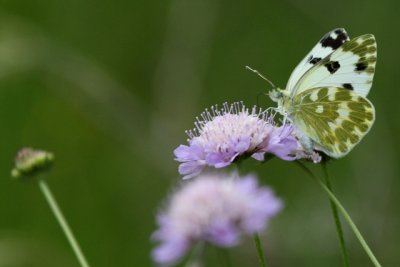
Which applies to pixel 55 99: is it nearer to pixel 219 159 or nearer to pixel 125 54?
pixel 125 54

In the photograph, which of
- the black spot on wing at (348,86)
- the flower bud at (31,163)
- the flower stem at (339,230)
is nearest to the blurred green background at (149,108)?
the flower bud at (31,163)

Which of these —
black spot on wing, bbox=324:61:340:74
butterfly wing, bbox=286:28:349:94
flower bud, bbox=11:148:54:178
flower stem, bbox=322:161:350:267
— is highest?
flower bud, bbox=11:148:54:178

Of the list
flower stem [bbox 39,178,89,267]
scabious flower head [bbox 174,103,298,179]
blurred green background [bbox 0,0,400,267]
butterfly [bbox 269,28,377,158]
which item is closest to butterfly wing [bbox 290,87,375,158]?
butterfly [bbox 269,28,377,158]

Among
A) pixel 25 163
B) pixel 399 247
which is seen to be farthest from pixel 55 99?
pixel 25 163

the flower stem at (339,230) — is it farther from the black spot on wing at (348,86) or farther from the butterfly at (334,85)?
the black spot on wing at (348,86)

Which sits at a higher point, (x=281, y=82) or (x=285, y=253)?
(x=281, y=82)

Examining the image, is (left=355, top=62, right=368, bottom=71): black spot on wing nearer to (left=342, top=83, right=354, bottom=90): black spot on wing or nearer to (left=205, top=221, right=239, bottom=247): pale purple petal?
(left=342, top=83, right=354, bottom=90): black spot on wing

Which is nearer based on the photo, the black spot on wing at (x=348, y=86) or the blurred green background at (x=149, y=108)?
the black spot on wing at (x=348, y=86)
